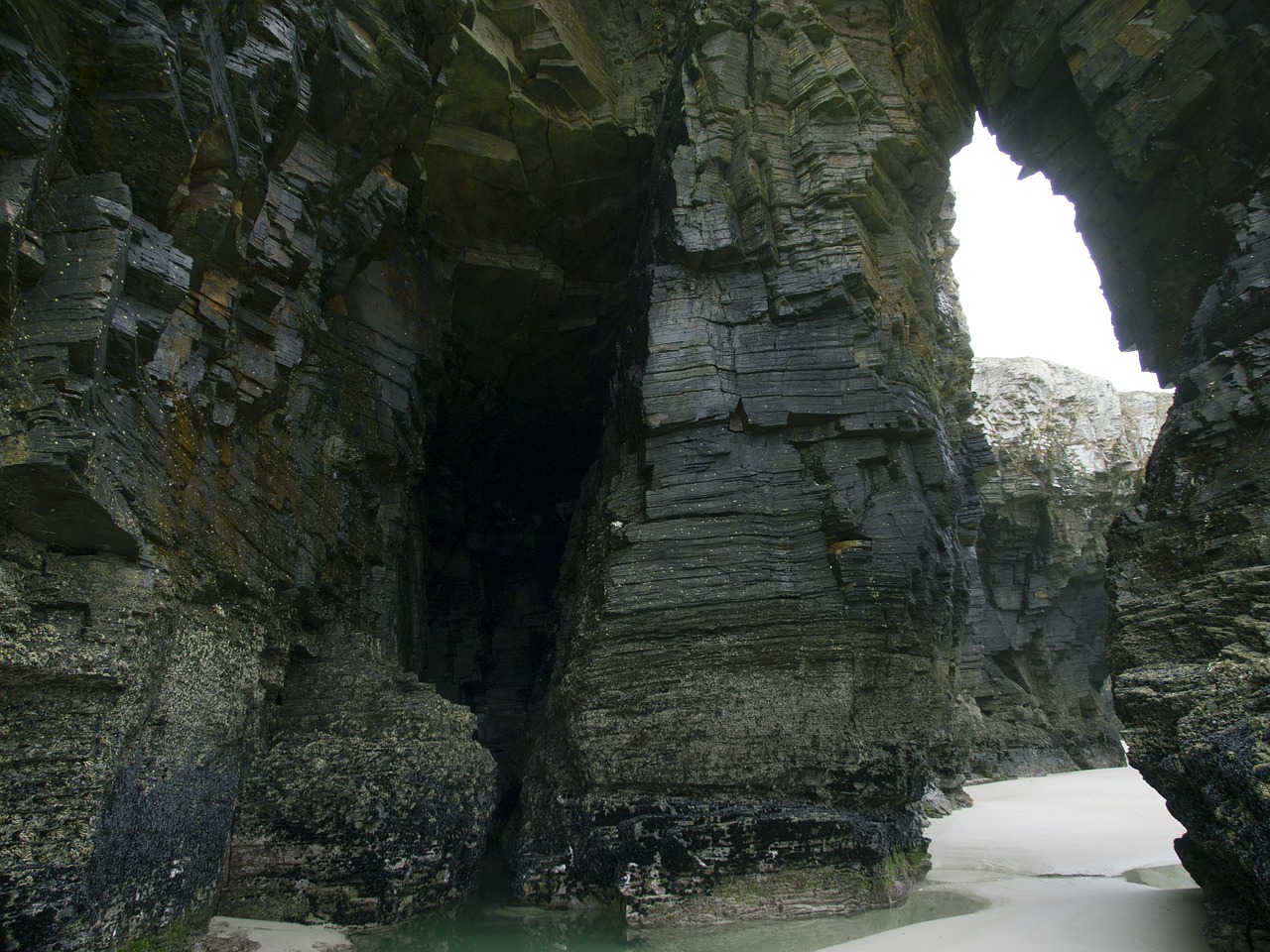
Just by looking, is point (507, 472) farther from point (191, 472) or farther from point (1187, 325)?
point (1187, 325)

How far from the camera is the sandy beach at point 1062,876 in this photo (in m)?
8.28

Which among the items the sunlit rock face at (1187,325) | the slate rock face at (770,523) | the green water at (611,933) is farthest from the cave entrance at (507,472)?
the sunlit rock face at (1187,325)

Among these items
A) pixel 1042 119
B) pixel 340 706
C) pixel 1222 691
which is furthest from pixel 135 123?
pixel 1042 119

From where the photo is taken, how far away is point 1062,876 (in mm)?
12836

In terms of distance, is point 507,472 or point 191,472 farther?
point 507,472

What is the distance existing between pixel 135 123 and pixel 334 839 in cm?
844

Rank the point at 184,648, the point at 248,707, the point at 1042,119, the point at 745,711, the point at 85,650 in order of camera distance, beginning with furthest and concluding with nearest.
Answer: the point at 1042,119 < the point at 745,711 < the point at 248,707 < the point at 184,648 < the point at 85,650

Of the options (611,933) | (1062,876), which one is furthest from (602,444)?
(1062,876)

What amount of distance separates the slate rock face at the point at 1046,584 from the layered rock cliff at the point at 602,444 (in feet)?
60.4

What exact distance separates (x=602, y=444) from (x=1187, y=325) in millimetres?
10462

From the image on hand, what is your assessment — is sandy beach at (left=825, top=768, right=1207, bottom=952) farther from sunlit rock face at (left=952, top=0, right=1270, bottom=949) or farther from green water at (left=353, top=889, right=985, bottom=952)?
sunlit rock face at (left=952, top=0, right=1270, bottom=949)

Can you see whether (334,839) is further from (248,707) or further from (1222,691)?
(1222,691)

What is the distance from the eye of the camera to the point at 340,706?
38.2ft

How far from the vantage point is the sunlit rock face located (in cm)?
718
